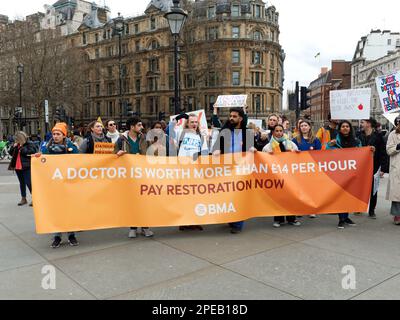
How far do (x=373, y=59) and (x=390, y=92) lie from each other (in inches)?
3914

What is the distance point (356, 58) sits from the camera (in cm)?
10019

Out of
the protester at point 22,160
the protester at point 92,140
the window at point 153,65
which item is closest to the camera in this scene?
the protester at point 92,140

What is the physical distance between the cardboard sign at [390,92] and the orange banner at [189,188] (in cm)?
123

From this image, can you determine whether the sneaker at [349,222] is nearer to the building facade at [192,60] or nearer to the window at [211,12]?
the building facade at [192,60]

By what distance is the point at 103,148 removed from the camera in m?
6.37

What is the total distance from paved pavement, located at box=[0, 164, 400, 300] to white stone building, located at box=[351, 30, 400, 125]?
84.4m

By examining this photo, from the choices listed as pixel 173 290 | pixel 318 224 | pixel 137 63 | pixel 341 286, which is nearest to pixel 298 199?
pixel 318 224

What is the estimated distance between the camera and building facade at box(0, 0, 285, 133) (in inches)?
2367

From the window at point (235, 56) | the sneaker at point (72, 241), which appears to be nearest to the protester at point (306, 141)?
the sneaker at point (72, 241)

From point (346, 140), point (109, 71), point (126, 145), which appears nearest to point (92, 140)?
point (126, 145)

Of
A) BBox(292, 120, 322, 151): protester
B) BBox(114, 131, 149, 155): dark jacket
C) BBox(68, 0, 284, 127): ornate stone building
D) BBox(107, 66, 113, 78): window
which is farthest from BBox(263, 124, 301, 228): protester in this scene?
BBox(107, 66, 113, 78): window

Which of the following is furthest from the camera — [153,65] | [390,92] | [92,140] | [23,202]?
[153,65]

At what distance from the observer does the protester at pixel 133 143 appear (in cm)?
587

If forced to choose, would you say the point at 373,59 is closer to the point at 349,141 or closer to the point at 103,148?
the point at 349,141
